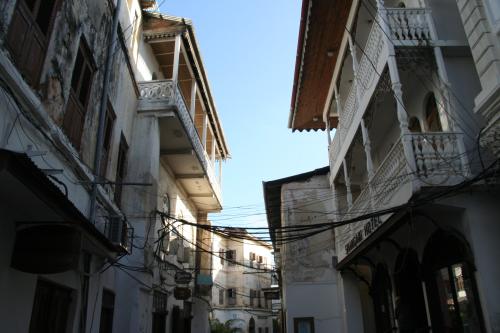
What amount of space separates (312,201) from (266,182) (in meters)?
2.35

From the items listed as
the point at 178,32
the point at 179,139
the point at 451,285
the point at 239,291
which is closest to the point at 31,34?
the point at 451,285

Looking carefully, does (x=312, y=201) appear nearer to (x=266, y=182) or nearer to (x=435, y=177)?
(x=266, y=182)

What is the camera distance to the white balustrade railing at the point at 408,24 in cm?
924

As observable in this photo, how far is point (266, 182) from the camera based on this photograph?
18.8m

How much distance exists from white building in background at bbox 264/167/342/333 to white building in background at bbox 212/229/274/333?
2737 centimetres

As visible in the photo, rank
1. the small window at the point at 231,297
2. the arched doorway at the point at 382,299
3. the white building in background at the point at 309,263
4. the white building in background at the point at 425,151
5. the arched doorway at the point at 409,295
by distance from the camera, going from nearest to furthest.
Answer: the white building in background at the point at 425,151, the arched doorway at the point at 409,295, the arched doorway at the point at 382,299, the white building in background at the point at 309,263, the small window at the point at 231,297

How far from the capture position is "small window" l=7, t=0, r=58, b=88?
5446 mm

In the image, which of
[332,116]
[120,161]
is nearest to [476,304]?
[120,161]

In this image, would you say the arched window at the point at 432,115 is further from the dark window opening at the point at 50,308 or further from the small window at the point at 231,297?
the small window at the point at 231,297

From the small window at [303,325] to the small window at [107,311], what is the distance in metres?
7.69

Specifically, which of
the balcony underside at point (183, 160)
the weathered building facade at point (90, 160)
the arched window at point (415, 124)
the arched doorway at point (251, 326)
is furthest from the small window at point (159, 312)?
the arched doorway at point (251, 326)

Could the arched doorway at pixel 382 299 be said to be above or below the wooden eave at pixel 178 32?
below

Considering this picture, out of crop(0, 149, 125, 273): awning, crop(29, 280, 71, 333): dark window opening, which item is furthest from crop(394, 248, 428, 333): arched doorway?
crop(0, 149, 125, 273): awning

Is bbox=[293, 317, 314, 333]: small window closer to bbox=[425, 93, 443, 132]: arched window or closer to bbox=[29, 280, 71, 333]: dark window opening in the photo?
bbox=[425, 93, 443, 132]: arched window
